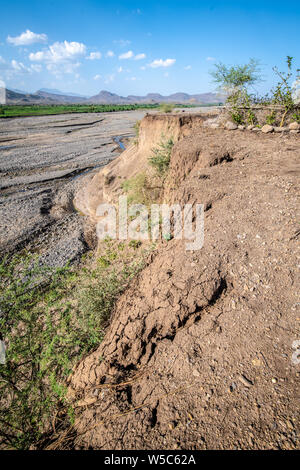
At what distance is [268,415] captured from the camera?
2.40 meters

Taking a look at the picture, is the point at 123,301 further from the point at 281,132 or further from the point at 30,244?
the point at 30,244

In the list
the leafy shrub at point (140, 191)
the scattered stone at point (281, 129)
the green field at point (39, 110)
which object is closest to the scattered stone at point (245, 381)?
the leafy shrub at point (140, 191)

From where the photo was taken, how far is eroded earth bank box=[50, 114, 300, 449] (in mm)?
2570

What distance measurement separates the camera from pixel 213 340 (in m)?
3.33

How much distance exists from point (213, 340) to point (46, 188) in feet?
57.5

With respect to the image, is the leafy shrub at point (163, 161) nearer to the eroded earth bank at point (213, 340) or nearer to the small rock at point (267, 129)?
the small rock at point (267, 129)

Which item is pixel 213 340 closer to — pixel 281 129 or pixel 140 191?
pixel 281 129

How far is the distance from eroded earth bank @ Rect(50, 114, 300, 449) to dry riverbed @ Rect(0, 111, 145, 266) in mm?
6605

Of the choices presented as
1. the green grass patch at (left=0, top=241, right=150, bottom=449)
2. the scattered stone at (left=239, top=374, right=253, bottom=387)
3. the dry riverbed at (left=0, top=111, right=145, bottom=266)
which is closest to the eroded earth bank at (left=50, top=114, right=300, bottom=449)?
the scattered stone at (left=239, top=374, right=253, bottom=387)

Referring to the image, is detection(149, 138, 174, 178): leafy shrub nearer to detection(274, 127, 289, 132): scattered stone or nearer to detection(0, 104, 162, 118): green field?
detection(274, 127, 289, 132): scattered stone

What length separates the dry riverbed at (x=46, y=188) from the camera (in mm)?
11219

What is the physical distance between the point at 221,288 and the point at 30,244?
407 inches

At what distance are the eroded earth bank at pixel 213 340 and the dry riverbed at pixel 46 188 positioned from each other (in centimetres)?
660
